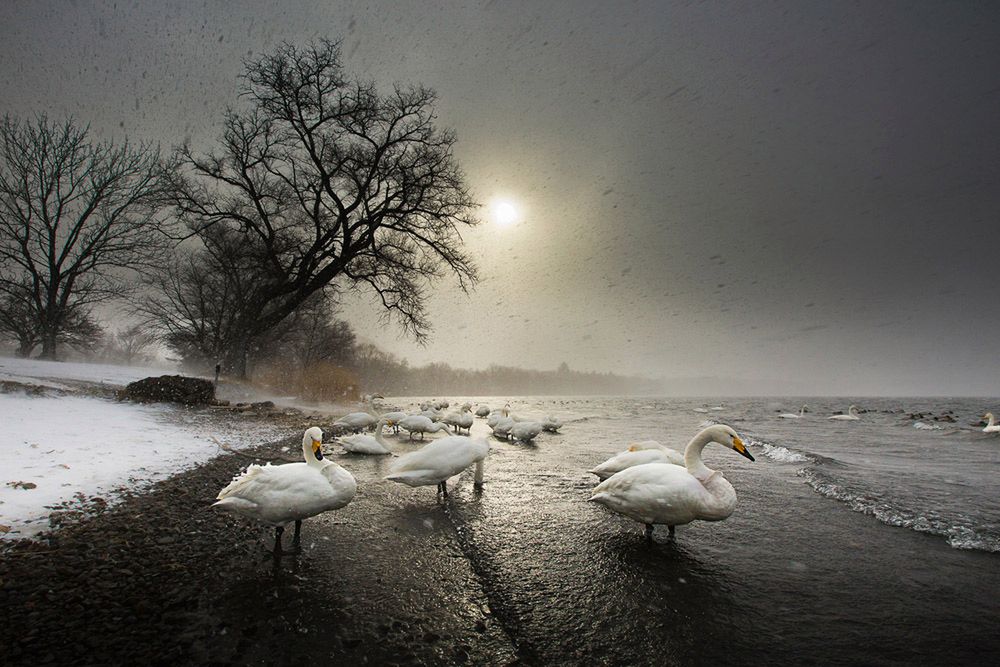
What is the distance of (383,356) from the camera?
7544 cm

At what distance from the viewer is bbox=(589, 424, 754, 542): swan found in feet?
13.7

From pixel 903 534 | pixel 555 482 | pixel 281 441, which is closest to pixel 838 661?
pixel 903 534

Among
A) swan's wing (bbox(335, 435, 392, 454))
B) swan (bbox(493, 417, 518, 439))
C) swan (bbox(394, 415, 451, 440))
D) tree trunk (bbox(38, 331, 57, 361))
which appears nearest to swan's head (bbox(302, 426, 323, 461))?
swan's wing (bbox(335, 435, 392, 454))

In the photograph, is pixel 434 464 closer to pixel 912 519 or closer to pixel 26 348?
pixel 912 519

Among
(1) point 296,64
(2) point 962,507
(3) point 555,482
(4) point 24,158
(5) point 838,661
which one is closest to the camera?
(5) point 838,661

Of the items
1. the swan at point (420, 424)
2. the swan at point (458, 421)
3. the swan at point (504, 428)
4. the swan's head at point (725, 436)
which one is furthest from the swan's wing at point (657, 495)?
the swan at point (458, 421)

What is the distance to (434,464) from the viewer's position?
18.9ft

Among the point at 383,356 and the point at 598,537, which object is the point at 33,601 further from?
the point at 383,356

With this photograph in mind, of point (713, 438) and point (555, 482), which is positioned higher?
point (713, 438)

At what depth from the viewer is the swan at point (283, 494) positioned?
12.4 ft

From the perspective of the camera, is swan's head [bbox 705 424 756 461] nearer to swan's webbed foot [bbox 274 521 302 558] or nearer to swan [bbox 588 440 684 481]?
swan [bbox 588 440 684 481]

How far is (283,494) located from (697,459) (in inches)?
177

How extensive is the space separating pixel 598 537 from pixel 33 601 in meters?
4.65

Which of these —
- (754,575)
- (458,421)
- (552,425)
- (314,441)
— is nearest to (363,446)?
(314,441)
